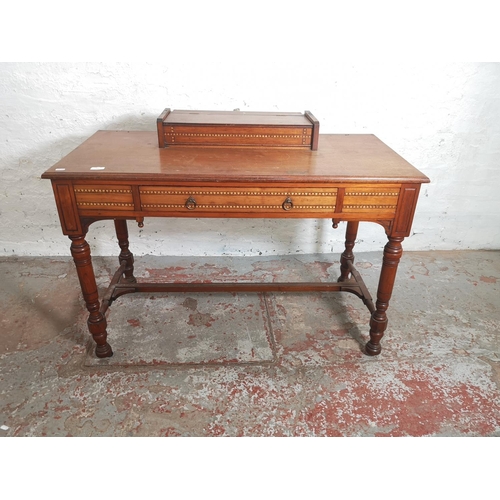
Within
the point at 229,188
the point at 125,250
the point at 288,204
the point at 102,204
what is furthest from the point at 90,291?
the point at 288,204

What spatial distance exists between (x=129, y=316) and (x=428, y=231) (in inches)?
110

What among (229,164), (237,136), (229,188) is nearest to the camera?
(229,188)

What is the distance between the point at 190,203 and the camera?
210 cm

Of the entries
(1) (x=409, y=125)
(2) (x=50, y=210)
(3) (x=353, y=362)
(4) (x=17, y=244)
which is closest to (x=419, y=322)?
(3) (x=353, y=362)

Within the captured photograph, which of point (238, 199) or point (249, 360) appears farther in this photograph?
point (249, 360)

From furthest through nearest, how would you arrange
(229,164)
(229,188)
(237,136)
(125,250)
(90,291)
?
(125,250), (237,136), (90,291), (229,164), (229,188)

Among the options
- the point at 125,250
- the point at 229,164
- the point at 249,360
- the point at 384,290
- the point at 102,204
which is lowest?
the point at 249,360

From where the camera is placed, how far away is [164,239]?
3.60 m

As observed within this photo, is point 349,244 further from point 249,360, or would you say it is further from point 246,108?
point 246,108

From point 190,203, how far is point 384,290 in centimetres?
128

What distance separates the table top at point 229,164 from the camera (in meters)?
2.04

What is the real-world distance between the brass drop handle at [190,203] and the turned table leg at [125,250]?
1.09m

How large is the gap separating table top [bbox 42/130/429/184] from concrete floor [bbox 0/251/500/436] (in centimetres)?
118

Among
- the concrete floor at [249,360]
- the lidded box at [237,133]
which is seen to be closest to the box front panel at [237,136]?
the lidded box at [237,133]
